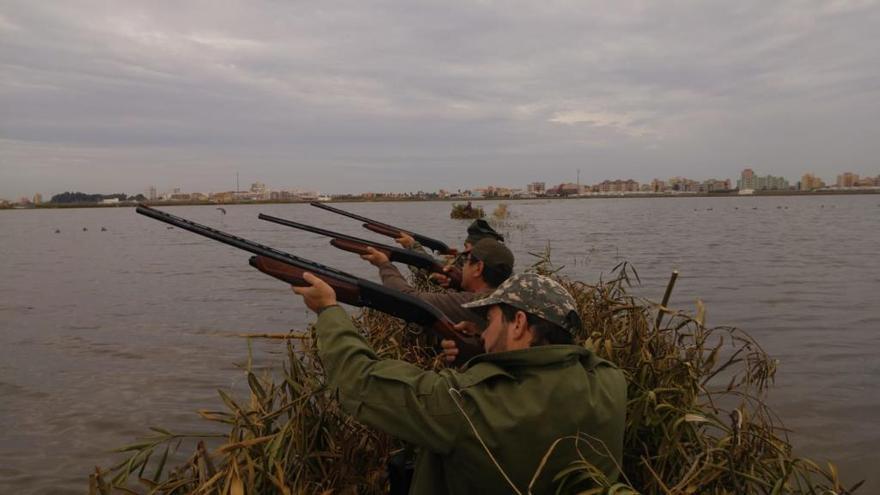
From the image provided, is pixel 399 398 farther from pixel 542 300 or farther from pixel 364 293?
pixel 364 293

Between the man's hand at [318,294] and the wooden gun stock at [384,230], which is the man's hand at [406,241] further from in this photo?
the man's hand at [318,294]

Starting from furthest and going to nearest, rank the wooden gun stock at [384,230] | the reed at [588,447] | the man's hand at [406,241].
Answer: the wooden gun stock at [384,230] < the man's hand at [406,241] < the reed at [588,447]

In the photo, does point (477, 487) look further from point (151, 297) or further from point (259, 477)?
point (151, 297)

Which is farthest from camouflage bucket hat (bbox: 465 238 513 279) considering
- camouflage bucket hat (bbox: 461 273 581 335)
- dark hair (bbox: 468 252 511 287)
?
camouflage bucket hat (bbox: 461 273 581 335)

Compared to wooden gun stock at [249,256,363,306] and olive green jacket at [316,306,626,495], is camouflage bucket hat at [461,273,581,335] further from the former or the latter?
wooden gun stock at [249,256,363,306]

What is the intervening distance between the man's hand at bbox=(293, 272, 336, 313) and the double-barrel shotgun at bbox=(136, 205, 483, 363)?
9 cm

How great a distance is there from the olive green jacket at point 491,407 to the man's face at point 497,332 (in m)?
0.27

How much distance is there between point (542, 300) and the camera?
257 cm

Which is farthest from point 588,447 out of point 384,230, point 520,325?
point 384,230

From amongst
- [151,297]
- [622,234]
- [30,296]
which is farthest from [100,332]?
[622,234]

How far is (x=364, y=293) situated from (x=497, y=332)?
88cm

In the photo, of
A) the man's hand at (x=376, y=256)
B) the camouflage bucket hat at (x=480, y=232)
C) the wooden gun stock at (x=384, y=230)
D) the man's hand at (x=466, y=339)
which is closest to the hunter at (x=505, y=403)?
the man's hand at (x=466, y=339)

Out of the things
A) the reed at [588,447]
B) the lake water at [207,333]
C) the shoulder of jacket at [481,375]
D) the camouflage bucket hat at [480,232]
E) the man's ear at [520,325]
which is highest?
the camouflage bucket hat at [480,232]

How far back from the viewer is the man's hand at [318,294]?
2.93 meters
